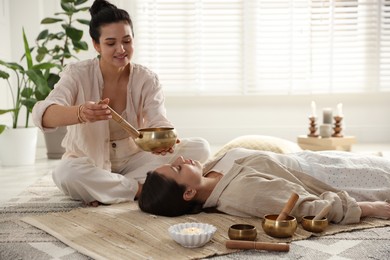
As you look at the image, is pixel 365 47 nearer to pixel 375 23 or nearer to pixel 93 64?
pixel 375 23

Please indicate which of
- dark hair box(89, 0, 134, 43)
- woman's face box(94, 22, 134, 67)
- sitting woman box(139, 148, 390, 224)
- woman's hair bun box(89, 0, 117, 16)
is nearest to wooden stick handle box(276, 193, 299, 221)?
sitting woman box(139, 148, 390, 224)

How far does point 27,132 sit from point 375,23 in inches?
129

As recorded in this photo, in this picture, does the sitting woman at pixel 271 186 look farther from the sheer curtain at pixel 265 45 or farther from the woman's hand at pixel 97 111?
the sheer curtain at pixel 265 45

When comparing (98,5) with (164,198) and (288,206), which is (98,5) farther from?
(288,206)

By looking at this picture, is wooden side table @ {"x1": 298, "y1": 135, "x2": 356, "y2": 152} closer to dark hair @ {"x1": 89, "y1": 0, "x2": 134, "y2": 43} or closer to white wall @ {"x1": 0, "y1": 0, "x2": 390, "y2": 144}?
white wall @ {"x1": 0, "y1": 0, "x2": 390, "y2": 144}

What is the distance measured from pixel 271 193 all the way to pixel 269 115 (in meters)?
3.10

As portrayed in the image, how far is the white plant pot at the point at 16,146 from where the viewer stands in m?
3.81

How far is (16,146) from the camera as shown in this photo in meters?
3.83

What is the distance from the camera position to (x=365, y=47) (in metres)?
4.97

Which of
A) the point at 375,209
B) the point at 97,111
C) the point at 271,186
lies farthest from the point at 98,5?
the point at 375,209

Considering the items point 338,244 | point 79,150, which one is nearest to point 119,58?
point 79,150

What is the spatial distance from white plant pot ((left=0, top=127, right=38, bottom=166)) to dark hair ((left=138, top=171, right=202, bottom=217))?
194 centimetres

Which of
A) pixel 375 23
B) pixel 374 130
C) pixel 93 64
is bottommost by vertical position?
pixel 374 130

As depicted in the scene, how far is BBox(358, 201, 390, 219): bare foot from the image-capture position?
210cm
